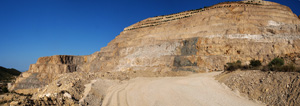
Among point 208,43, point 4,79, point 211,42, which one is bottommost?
point 4,79

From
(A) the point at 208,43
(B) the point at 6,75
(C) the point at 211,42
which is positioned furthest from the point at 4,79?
(C) the point at 211,42

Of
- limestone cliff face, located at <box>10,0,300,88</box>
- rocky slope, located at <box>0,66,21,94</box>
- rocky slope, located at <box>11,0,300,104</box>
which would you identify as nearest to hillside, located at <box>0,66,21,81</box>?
rocky slope, located at <box>0,66,21,94</box>

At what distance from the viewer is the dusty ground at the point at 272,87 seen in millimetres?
5454

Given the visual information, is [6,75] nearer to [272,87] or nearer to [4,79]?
[4,79]

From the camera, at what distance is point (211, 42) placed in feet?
76.9

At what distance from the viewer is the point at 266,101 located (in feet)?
19.3

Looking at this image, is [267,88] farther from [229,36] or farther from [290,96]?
[229,36]

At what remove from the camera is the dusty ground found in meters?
5.45

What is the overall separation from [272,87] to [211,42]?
58.2 ft

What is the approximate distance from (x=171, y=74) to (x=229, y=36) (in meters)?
9.81

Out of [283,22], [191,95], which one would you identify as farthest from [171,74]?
[283,22]

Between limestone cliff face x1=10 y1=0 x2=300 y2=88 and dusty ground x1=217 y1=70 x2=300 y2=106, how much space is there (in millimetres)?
12871

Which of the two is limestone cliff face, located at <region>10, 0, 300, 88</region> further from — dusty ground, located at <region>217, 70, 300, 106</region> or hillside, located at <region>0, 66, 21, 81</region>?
hillside, located at <region>0, 66, 21, 81</region>

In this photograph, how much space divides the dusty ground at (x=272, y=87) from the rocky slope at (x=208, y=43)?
499 inches
